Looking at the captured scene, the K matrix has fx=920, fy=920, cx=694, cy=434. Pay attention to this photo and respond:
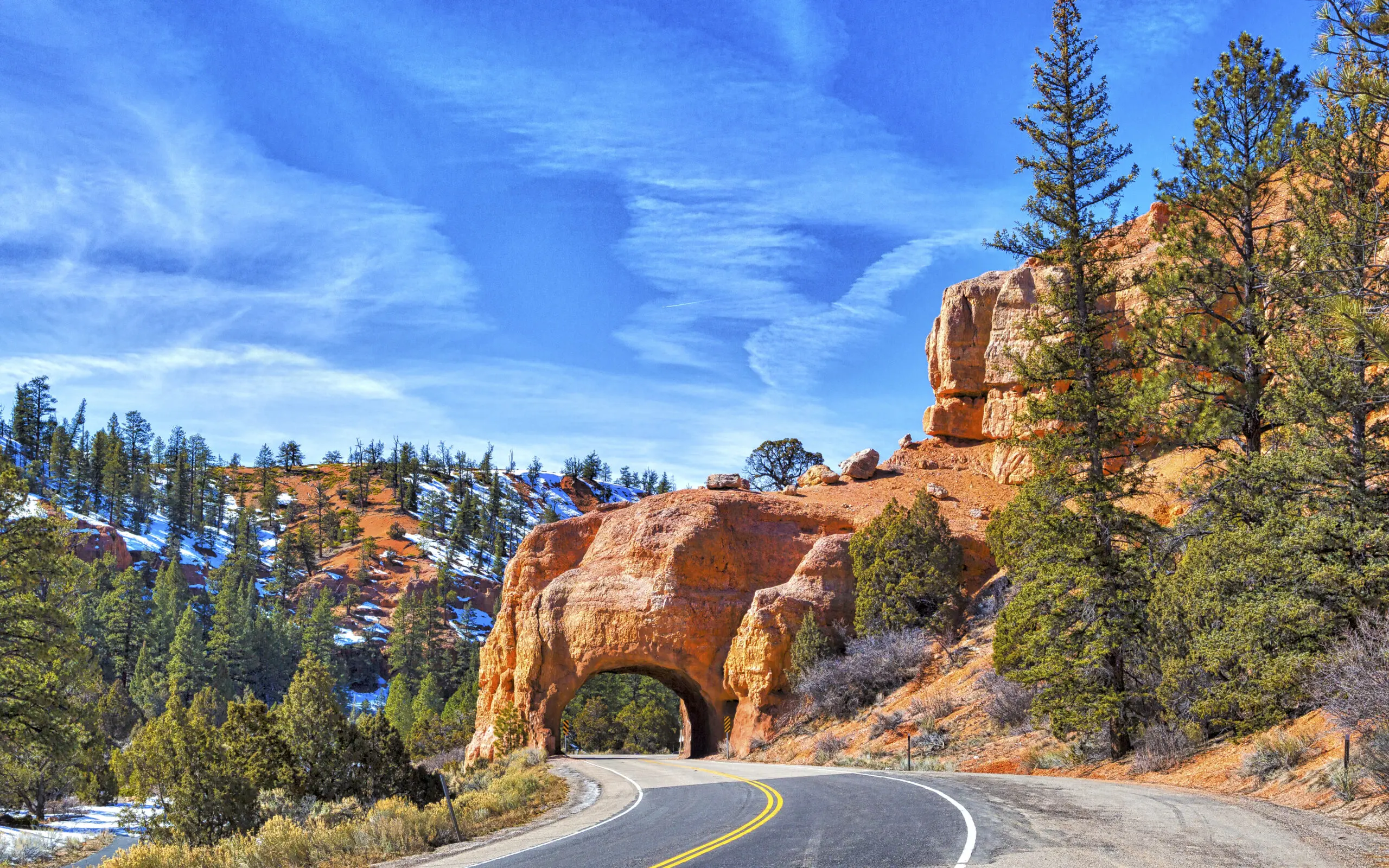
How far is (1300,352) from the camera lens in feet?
54.0

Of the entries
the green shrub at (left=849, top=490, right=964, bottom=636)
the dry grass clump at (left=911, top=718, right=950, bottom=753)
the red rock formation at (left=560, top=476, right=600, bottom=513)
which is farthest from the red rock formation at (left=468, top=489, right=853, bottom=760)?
the red rock formation at (left=560, top=476, right=600, bottom=513)

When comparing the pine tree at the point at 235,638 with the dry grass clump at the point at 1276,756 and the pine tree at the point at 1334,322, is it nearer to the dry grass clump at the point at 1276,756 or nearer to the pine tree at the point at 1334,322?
the dry grass clump at the point at 1276,756

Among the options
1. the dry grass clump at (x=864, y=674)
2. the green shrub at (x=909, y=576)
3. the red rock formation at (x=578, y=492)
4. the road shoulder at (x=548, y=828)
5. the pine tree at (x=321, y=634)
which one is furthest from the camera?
the red rock formation at (x=578, y=492)

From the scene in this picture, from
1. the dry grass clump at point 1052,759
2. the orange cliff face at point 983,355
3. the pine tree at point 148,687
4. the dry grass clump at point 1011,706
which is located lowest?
the pine tree at point 148,687

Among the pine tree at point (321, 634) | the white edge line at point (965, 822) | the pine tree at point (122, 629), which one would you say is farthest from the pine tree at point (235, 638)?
the white edge line at point (965, 822)

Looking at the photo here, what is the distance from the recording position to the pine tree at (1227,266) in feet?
63.8

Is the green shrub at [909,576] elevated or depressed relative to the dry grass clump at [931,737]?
elevated

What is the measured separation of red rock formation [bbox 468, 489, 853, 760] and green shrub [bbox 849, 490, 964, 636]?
216cm

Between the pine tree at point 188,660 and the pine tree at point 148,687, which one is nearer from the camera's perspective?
the pine tree at point 148,687

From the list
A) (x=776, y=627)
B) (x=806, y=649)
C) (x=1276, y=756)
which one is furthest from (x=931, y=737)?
(x=1276, y=756)

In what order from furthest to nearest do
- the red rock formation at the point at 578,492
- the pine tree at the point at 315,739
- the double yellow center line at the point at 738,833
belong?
the red rock formation at the point at 578,492
the pine tree at the point at 315,739
the double yellow center line at the point at 738,833

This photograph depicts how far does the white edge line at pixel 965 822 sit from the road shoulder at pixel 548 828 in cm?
536

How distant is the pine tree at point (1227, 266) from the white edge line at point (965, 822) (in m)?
9.62

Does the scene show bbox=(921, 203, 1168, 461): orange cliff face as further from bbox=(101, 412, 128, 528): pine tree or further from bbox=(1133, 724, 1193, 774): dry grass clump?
bbox=(101, 412, 128, 528): pine tree
